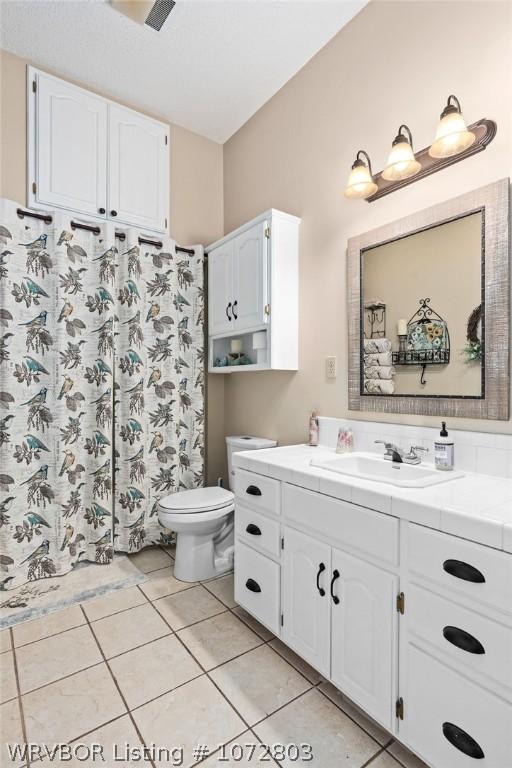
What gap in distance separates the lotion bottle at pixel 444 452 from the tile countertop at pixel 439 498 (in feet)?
0.24

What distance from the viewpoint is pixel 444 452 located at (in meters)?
1.52

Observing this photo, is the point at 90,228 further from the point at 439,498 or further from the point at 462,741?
the point at 462,741

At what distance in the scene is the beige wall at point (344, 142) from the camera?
4.99 feet

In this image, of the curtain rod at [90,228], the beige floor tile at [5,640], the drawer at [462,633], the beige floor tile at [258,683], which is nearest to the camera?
the drawer at [462,633]

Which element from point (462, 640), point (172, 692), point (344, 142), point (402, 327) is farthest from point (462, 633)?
point (344, 142)

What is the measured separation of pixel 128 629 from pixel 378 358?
5.58 ft

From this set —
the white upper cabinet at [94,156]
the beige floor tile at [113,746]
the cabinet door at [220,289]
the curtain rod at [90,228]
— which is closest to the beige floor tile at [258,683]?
the beige floor tile at [113,746]

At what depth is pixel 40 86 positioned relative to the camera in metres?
2.39

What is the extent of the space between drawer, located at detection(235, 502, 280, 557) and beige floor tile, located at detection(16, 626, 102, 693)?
0.77 metres

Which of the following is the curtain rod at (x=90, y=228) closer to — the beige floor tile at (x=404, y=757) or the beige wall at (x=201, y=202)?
the beige wall at (x=201, y=202)

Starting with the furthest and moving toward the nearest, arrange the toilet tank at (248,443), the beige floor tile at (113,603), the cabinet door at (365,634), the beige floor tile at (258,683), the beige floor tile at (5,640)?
the toilet tank at (248,443) < the beige floor tile at (113,603) < the beige floor tile at (5,640) < the beige floor tile at (258,683) < the cabinet door at (365,634)

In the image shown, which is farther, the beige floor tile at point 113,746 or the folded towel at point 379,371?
the folded towel at point 379,371

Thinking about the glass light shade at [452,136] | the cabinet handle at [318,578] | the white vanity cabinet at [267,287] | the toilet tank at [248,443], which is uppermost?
the glass light shade at [452,136]

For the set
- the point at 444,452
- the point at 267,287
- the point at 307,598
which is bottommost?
the point at 307,598
